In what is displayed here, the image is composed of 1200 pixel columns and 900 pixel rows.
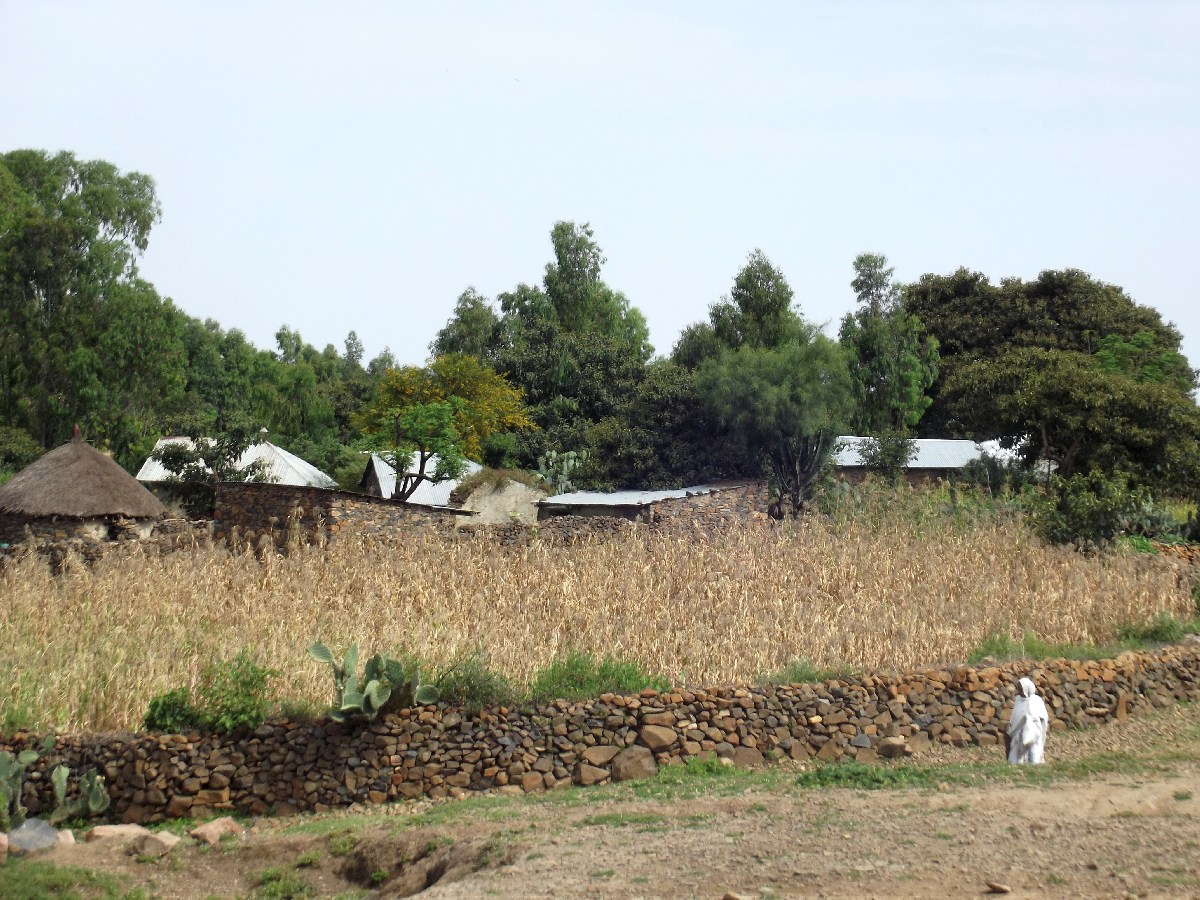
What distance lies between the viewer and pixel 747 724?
10828 millimetres

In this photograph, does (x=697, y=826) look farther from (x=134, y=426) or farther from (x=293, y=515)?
(x=134, y=426)

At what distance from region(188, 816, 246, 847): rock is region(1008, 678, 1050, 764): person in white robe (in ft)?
20.5

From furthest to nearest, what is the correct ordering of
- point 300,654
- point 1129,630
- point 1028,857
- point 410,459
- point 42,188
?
1. point 42,188
2. point 410,459
3. point 1129,630
4. point 300,654
5. point 1028,857

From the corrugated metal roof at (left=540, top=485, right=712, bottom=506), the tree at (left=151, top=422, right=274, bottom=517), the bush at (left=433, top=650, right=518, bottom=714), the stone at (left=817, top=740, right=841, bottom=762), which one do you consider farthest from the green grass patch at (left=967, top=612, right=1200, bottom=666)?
the tree at (left=151, top=422, right=274, bottom=517)

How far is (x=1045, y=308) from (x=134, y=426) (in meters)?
30.8

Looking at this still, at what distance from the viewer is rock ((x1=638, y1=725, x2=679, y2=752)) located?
10422 millimetres

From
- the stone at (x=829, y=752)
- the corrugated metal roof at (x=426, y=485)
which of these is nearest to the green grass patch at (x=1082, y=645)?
the stone at (x=829, y=752)

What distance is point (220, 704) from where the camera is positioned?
10.1 metres

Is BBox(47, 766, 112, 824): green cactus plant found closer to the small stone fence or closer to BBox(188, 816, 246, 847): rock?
the small stone fence

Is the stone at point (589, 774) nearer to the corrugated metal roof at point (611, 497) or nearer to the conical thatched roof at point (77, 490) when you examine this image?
the conical thatched roof at point (77, 490)

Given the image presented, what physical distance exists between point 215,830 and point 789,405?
20.2 metres

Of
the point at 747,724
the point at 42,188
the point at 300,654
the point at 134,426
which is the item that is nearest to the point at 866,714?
the point at 747,724

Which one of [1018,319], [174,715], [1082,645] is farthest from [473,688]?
[1018,319]

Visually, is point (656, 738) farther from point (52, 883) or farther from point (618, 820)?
point (52, 883)
